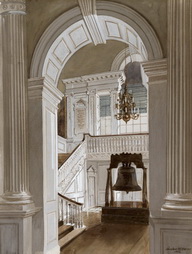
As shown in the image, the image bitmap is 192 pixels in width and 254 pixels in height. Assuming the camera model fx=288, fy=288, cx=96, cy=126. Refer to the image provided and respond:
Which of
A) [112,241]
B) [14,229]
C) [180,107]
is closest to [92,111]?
[112,241]

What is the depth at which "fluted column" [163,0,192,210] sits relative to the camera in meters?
3.90

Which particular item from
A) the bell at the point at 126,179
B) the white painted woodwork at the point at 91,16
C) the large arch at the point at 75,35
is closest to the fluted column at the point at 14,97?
the large arch at the point at 75,35

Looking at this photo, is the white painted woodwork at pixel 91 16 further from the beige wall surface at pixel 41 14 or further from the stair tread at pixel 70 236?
the stair tread at pixel 70 236

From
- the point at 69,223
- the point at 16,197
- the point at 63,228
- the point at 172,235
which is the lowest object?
the point at 69,223

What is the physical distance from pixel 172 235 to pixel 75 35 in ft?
12.0

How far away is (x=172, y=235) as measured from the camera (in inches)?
150

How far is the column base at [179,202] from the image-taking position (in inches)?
150

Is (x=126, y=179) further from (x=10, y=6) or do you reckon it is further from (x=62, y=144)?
(x=62, y=144)

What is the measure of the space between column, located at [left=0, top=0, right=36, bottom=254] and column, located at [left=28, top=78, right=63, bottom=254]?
149 mm

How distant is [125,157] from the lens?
339 inches

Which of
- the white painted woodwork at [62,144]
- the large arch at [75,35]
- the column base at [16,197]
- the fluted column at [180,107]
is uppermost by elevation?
the large arch at [75,35]

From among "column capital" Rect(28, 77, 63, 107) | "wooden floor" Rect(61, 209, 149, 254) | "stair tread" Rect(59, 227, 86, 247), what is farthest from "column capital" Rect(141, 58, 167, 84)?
"stair tread" Rect(59, 227, 86, 247)

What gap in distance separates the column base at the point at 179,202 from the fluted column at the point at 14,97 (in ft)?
7.05

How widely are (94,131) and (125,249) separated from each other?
893cm
